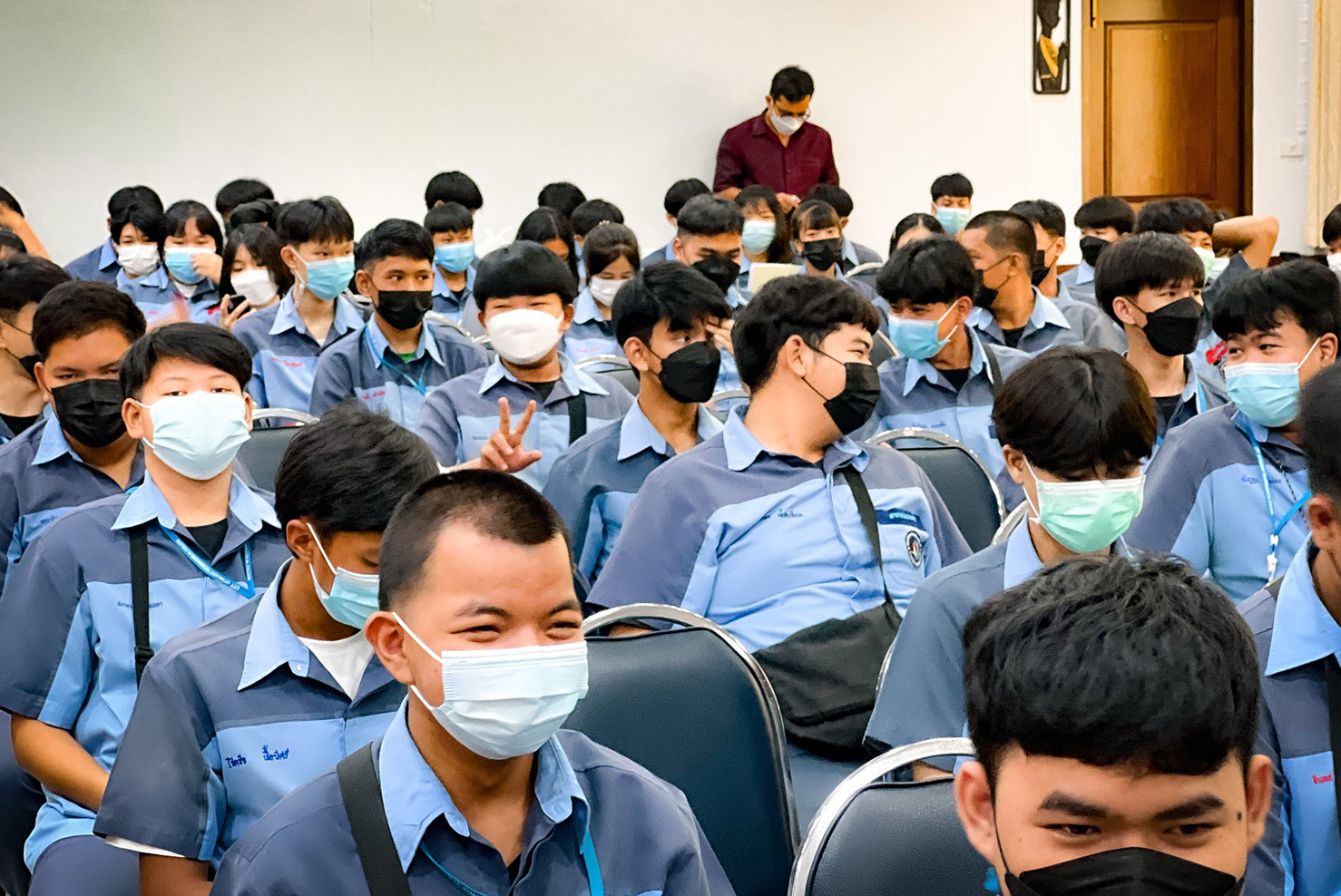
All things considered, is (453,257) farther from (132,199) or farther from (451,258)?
(132,199)

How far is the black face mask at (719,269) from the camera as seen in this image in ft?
18.9

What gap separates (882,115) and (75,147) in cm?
569

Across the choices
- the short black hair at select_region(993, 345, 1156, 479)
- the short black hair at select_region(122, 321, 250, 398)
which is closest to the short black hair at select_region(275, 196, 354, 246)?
the short black hair at select_region(122, 321, 250, 398)

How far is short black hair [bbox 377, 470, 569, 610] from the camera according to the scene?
154 centimetres

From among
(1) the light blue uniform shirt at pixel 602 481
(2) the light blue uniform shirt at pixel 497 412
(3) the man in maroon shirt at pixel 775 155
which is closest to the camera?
(1) the light blue uniform shirt at pixel 602 481

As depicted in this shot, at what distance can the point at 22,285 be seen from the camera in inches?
146

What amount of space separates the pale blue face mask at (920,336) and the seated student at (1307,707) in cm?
237

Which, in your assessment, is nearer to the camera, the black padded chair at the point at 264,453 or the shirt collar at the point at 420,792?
the shirt collar at the point at 420,792

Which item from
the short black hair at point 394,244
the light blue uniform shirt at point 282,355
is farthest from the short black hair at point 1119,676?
the light blue uniform shirt at point 282,355

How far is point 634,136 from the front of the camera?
10305 mm

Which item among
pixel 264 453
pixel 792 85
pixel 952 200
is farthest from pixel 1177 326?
pixel 792 85

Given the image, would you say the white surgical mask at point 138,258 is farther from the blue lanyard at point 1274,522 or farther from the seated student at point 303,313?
the blue lanyard at point 1274,522

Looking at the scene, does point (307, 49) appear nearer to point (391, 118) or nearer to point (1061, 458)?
point (391, 118)

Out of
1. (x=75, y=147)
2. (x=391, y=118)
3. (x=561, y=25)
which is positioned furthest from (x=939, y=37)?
(x=75, y=147)
